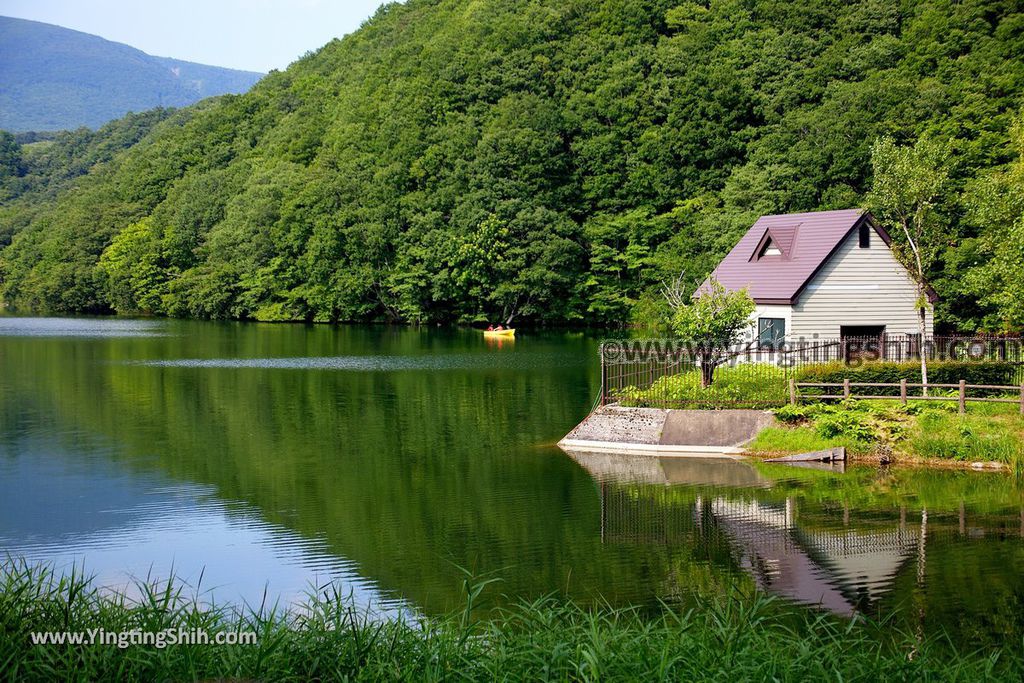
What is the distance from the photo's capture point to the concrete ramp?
23.9 meters

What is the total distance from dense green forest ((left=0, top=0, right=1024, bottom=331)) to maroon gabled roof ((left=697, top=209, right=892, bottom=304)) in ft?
49.7

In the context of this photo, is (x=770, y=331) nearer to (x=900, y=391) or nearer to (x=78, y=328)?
(x=900, y=391)

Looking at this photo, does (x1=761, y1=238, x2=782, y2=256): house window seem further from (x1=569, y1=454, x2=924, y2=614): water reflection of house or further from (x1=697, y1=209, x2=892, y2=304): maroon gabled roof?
→ (x1=569, y1=454, x2=924, y2=614): water reflection of house

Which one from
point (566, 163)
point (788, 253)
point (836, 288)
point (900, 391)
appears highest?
point (566, 163)

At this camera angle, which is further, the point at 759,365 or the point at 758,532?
the point at 759,365

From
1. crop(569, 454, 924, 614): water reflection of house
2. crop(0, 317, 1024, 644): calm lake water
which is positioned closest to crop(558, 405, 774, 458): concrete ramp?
crop(0, 317, 1024, 644): calm lake water

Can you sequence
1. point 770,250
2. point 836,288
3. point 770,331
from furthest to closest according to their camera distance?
point 770,250 → point 770,331 → point 836,288

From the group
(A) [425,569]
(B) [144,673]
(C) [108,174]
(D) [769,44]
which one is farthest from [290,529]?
(C) [108,174]

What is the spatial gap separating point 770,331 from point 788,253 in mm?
2727

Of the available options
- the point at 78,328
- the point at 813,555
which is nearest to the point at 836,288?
the point at 813,555

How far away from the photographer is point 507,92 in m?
85.8

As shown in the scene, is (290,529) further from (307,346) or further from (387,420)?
(307,346)

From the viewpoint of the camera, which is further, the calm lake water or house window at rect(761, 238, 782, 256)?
house window at rect(761, 238, 782, 256)

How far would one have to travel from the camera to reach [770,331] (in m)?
33.1
